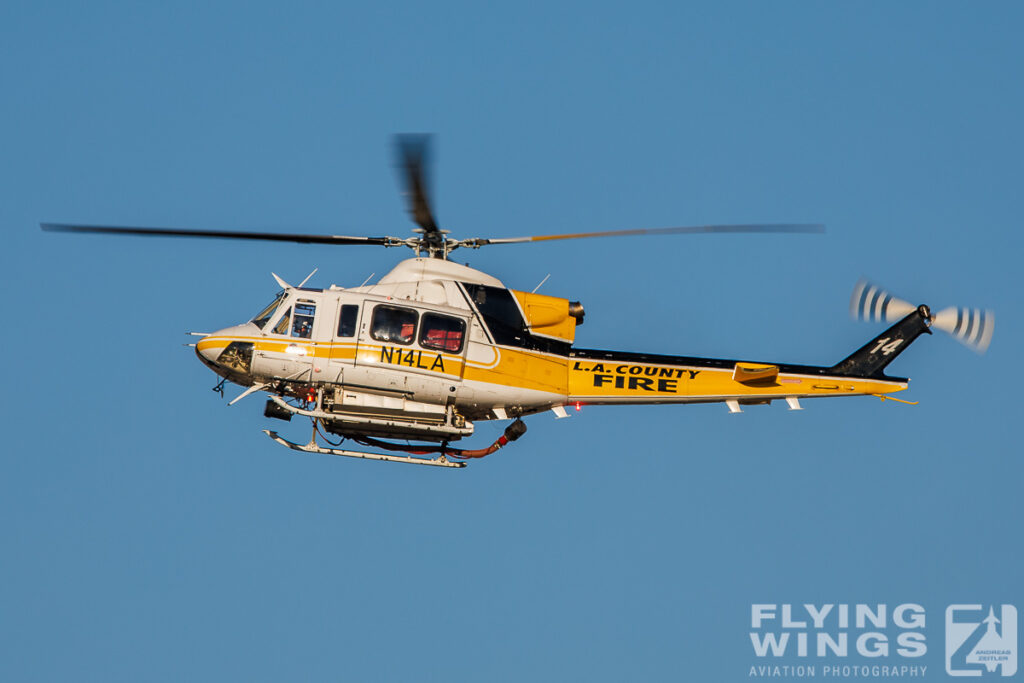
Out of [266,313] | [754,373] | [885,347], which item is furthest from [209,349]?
[885,347]

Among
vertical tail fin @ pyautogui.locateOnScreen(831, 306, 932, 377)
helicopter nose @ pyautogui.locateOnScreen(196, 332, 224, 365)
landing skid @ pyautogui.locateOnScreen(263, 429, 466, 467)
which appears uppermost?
vertical tail fin @ pyautogui.locateOnScreen(831, 306, 932, 377)

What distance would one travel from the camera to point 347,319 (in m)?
21.5

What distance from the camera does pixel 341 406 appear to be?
2127 centimetres

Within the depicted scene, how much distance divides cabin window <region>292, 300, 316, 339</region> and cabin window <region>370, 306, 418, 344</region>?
987mm

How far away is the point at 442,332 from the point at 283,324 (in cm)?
254

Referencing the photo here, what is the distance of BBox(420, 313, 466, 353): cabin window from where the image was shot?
21.5m

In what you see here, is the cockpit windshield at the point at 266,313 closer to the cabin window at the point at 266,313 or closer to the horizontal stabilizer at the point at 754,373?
the cabin window at the point at 266,313

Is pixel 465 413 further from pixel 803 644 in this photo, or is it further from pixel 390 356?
pixel 803 644

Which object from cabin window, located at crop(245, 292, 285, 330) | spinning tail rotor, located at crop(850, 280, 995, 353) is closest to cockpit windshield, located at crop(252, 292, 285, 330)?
cabin window, located at crop(245, 292, 285, 330)

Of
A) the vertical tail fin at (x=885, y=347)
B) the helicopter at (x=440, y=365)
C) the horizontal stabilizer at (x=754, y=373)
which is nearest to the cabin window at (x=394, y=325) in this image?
the helicopter at (x=440, y=365)

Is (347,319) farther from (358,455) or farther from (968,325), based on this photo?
(968,325)

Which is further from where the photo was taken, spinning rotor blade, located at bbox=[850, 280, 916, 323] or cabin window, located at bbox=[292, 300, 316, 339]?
spinning rotor blade, located at bbox=[850, 280, 916, 323]

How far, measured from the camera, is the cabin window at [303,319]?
21406mm

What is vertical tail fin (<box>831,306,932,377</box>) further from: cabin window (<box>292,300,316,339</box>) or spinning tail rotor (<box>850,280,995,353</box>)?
cabin window (<box>292,300,316,339</box>)
